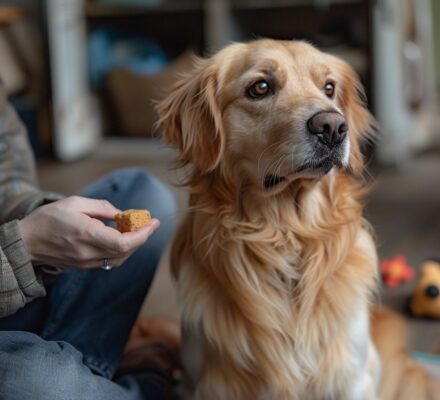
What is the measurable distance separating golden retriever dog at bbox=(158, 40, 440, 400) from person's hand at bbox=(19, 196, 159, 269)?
0.21 m

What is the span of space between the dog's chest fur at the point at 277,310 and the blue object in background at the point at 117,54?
113 inches

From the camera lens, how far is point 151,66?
3.86m

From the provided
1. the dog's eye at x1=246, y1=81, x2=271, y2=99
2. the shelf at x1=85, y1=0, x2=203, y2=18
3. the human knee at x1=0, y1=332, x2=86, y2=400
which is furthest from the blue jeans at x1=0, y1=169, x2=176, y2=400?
the shelf at x1=85, y1=0, x2=203, y2=18

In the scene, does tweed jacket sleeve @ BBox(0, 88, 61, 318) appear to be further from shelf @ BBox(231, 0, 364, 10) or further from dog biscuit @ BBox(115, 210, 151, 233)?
shelf @ BBox(231, 0, 364, 10)

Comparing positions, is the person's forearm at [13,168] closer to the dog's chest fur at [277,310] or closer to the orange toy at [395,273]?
the dog's chest fur at [277,310]

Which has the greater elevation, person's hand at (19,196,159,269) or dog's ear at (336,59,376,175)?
dog's ear at (336,59,376,175)

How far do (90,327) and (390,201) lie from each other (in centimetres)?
173

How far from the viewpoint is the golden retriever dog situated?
3.64ft

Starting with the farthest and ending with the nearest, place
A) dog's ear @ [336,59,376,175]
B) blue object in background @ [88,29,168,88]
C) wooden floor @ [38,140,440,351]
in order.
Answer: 1. blue object in background @ [88,29,168,88]
2. wooden floor @ [38,140,440,351]
3. dog's ear @ [336,59,376,175]

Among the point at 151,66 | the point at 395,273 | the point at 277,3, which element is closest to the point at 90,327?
the point at 395,273

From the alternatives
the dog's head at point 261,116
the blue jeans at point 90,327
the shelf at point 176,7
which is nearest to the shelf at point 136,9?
the shelf at point 176,7

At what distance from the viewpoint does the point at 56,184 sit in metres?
3.04

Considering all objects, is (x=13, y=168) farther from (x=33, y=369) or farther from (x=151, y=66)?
(x=151, y=66)

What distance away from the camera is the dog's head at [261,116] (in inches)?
41.3
